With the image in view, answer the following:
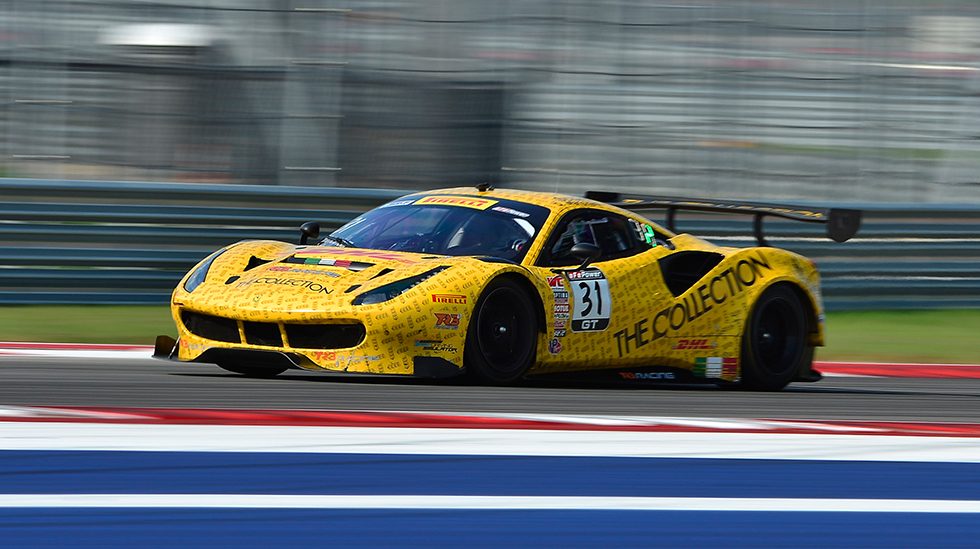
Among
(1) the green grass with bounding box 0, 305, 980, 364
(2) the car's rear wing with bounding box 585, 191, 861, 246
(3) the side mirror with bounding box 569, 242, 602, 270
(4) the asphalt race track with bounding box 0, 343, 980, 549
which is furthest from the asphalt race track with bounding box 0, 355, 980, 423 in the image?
(1) the green grass with bounding box 0, 305, 980, 364

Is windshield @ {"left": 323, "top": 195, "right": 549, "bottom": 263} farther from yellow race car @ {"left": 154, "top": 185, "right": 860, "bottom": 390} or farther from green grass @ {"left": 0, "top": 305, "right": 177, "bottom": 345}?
green grass @ {"left": 0, "top": 305, "right": 177, "bottom": 345}

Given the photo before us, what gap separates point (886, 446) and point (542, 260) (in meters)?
2.58

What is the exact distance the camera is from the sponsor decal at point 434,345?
21.3ft

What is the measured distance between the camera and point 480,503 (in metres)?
3.71

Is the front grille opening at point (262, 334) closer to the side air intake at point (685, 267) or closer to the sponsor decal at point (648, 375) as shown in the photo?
the sponsor decal at point (648, 375)

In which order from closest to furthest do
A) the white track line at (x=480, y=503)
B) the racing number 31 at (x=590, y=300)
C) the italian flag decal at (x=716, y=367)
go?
the white track line at (x=480, y=503) < the racing number 31 at (x=590, y=300) < the italian flag decal at (x=716, y=367)

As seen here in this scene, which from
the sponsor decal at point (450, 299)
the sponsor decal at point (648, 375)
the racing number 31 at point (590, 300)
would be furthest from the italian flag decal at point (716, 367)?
the sponsor decal at point (450, 299)

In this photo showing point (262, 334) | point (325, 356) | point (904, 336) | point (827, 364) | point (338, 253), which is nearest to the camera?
point (325, 356)

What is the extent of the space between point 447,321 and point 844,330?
20.3ft

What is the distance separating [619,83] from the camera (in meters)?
11.7

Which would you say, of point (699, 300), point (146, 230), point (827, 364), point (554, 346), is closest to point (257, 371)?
point (554, 346)

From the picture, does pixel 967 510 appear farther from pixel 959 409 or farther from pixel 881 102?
pixel 881 102

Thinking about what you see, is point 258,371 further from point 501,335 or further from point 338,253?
point 501,335

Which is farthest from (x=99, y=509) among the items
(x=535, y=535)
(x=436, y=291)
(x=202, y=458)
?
(x=436, y=291)
